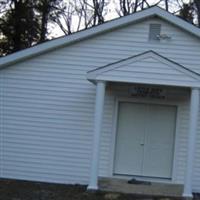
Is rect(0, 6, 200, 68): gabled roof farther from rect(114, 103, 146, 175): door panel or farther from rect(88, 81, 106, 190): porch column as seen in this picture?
rect(114, 103, 146, 175): door panel

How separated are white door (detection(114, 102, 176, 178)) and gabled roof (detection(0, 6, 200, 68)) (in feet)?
7.38

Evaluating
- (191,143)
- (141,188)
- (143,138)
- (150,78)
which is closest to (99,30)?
(150,78)

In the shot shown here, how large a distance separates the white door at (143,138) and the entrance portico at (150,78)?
5.83ft

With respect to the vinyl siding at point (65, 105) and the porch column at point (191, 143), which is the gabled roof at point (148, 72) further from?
the vinyl siding at point (65, 105)

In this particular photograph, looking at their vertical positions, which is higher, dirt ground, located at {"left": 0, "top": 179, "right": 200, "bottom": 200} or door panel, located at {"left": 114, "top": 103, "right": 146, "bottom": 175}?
door panel, located at {"left": 114, "top": 103, "right": 146, "bottom": 175}

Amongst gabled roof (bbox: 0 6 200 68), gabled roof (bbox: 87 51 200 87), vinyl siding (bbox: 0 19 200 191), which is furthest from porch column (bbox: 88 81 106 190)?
gabled roof (bbox: 0 6 200 68)

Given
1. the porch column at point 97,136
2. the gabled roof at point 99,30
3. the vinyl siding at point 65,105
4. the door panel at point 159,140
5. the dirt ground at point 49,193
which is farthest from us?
the door panel at point 159,140

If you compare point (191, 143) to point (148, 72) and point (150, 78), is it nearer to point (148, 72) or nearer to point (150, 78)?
point (150, 78)

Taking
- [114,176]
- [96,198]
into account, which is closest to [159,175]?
[114,176]

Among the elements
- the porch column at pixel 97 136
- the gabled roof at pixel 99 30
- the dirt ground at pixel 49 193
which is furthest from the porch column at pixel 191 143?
the porch column at pixel 97 136

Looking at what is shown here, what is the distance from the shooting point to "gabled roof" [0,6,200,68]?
1333 cm

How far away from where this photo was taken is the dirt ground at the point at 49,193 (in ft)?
37.9

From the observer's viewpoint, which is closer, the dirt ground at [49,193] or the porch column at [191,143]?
the dirt ground at [49,193]

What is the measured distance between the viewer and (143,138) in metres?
14.1
